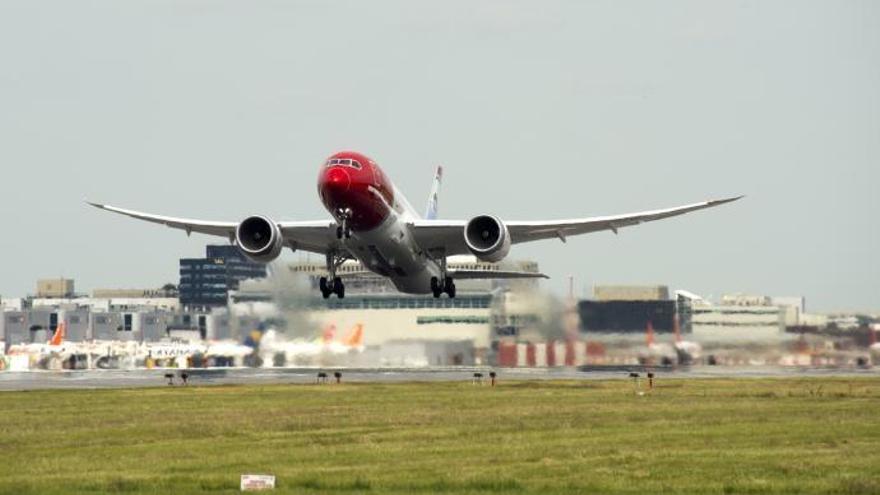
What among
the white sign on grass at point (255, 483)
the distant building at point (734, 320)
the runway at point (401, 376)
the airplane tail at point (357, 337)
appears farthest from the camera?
the airplane tail at point (357, 337)

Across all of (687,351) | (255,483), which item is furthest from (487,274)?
(255,483)

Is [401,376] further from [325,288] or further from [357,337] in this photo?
[325,288]

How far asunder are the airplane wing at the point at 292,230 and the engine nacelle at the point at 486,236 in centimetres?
482

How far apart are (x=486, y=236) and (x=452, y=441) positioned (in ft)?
64.2

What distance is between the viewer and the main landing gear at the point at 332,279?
2391 inches

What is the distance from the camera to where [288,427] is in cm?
4322

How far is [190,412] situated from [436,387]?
1579cm

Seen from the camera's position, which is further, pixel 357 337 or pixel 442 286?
pixel 357 337

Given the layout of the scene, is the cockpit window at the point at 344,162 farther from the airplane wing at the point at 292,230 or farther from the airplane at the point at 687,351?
the airplane at the point at 687,351

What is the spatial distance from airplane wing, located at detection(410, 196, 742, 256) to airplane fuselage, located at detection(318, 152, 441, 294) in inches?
22.6

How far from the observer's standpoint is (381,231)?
178ft

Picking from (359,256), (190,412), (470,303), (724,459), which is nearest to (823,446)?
(724,459)

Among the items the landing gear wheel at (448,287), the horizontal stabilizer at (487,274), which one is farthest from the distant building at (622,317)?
the landing gear wheel at (448,287)

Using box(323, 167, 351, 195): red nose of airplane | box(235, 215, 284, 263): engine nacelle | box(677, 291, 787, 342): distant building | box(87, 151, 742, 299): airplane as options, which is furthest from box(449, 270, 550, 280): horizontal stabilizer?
box(323, 167, 351, 195): red nose of airplane
